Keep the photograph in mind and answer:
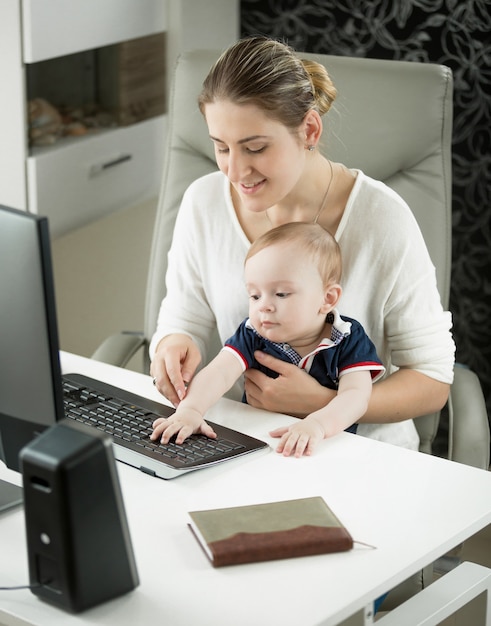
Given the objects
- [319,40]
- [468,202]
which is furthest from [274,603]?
[319,40]

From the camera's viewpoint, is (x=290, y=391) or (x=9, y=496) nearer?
(x=9, y=496)

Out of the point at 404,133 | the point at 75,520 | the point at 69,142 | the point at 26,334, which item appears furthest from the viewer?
the point at 69,142

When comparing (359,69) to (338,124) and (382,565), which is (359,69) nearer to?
(338,124)

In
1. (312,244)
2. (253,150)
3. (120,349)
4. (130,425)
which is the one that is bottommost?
(120,349)

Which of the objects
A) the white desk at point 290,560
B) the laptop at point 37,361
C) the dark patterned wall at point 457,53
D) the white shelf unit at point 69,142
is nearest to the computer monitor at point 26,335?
the laptop at point 37,361

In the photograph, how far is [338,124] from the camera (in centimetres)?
197

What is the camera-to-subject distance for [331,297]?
5.44 ft

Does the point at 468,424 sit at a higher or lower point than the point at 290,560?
lower

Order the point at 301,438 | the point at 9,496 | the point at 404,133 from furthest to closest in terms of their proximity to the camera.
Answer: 1. the point at 404,133
2. the point at 301,438
3. the point at 9,496

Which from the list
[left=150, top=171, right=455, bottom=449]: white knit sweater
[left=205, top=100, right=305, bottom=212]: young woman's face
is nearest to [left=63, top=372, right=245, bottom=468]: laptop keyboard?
[left=150, top=171, right=455, bottom=449]: white knit sweater

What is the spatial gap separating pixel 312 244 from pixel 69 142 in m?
0.98

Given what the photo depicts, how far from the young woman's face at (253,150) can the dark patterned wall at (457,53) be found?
112 centimetres

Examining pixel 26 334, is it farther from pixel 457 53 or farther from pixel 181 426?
pixel 457 53

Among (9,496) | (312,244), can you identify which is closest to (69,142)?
(312,244)
